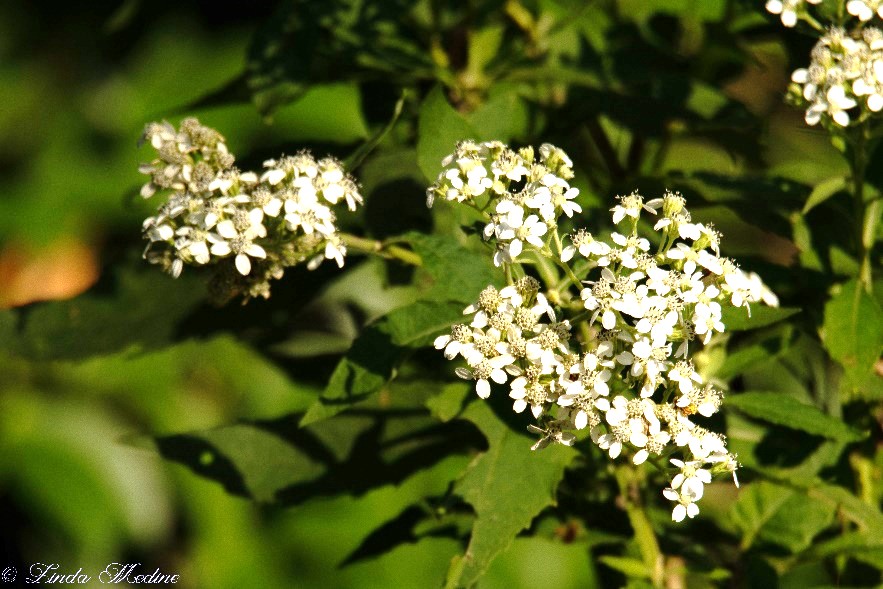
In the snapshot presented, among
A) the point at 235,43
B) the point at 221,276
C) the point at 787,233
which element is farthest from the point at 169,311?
the point at 235,43

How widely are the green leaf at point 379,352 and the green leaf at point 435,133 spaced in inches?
11.4

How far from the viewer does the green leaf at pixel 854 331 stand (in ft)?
6.00

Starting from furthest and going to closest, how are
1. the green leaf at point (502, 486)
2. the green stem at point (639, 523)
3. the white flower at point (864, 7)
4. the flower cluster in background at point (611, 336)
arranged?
the green stem at point (639, 523) < the white flower at point (864, 7) < the green leaf at point (502, 486) < the flower cluster in background at point (611, 336)

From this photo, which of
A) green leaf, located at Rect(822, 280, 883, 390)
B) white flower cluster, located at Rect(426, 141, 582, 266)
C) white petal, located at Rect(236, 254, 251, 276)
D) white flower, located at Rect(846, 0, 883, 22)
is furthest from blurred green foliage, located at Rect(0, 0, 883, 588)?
white flower, located at Rect(846, 0, 883, 22)

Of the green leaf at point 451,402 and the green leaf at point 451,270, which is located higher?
the green leaf at point 451,270

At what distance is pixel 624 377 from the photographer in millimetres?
1602

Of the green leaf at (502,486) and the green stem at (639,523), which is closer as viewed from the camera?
the green leaf at (502,486)

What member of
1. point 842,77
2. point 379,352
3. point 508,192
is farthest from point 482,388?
point 842,77

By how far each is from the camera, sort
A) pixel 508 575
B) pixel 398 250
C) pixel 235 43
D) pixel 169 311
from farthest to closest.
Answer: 1. pixel 235 43
2. pixel 508 575
3. pixel 169 311
4. pixel 398 250

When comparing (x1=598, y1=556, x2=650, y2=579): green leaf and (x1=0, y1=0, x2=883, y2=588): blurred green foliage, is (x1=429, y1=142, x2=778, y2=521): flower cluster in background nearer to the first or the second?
(x1=0, y1=0, x2=883, y2=588): blurred green foliage

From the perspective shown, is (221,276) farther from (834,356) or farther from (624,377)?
(834,356)

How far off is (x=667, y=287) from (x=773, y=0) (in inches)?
28.7

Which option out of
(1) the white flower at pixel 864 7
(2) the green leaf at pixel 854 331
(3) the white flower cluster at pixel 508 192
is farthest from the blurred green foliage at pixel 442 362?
(1) the white flower at pixel 864 7

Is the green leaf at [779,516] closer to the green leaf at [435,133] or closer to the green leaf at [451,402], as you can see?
the green leaf at [451,402]
